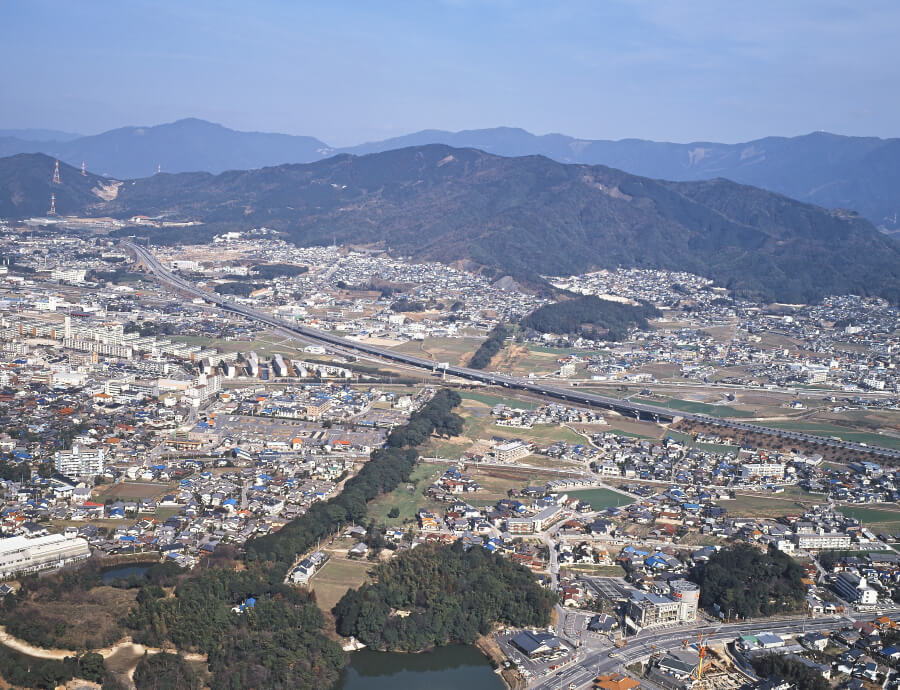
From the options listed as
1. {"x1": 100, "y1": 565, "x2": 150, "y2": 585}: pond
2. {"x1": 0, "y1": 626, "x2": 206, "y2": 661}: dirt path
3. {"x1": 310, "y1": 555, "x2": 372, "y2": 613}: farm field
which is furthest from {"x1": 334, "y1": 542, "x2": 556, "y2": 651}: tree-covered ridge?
{"x1": 100, "y1": 565, "x2": 150, "y2": 585}: pond

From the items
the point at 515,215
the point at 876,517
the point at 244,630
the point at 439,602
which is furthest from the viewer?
the point at 515,215

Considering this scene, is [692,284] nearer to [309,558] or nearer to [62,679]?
[309,558]

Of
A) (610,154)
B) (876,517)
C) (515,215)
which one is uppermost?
(610,154)

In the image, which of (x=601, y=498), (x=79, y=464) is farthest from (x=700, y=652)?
(x=79, y=464)

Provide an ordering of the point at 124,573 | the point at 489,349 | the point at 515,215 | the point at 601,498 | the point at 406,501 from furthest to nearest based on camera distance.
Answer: the point at 515,215, the point at 489,349, the point at 601,498, the point at 406,501, the point at 124,573

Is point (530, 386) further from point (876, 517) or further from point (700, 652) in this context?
point (700, 652)

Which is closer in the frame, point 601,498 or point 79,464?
point 79,464

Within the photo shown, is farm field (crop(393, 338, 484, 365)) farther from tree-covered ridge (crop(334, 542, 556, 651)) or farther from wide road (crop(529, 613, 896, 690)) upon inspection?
wide road (crop(529, 613, 896, 690))

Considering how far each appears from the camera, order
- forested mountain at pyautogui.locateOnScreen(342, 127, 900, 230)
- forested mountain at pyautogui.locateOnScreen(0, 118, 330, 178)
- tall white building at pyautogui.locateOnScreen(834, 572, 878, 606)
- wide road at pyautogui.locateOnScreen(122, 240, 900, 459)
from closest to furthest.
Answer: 1. tall white building at pyautogui.locateOnScreen(834, 572, 878, 606)
2. wide road at pyautogui.locateOnScreen(122, 240, 900, 459)
3. forested mountain at pyautogui.locateOnScreen(342, 127, 900, 230)
4. forested mountain at pyautogui.locateOnScreen(0, 118, 330, 178)
